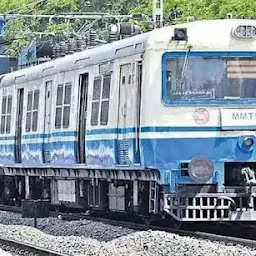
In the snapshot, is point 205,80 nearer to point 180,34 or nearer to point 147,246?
point 180,34

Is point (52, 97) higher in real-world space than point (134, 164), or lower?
higher

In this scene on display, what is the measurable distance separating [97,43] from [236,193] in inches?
381

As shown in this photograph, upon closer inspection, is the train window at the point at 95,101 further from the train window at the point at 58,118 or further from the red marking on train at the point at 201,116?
the red marking on train at the point at 201,116

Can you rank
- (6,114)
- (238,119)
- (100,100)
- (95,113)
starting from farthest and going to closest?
(6,114) → (95,113) → (100,100) → (238,119)

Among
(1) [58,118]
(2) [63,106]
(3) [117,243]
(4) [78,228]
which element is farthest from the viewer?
(1) [58,118]

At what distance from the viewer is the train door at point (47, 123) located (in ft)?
67.6

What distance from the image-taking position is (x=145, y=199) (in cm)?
1662

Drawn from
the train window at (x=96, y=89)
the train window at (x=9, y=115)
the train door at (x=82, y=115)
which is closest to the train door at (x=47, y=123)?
the train door at (x=82, y=115)

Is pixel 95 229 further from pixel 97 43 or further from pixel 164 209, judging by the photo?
pixel 97 43

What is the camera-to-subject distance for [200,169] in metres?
15.3

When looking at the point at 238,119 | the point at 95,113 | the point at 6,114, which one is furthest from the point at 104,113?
the point at 6,114

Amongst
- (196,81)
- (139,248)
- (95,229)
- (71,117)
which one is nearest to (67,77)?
(71,117)

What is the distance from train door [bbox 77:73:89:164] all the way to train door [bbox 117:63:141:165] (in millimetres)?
1923

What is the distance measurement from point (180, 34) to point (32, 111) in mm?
6783
